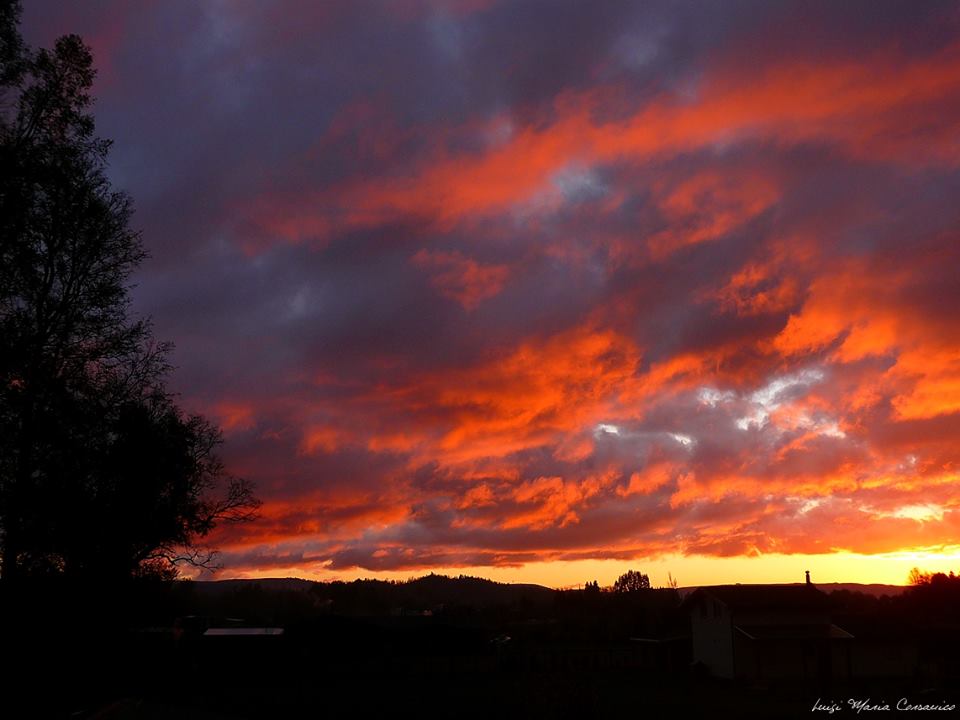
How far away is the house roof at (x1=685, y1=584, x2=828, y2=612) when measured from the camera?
55.1 meters

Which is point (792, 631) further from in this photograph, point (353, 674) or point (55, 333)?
point (55, 333)

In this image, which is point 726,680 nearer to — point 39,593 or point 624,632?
point 624,632

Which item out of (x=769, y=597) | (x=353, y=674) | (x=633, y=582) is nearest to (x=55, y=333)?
(x=353, y=674)

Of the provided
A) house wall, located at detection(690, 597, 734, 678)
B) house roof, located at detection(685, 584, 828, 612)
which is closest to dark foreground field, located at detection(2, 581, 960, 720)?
house wall, located at detection(690, 597, 734, 678)

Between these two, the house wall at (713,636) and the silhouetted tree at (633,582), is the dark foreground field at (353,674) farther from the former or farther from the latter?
the silhouetted tree at (633,582)

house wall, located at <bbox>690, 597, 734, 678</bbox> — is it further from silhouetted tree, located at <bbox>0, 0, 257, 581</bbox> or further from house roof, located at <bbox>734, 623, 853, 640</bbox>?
silhouetted tree, located at <bbox>0, 0, 257, 581</bbox>

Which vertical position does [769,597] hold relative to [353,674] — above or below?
above

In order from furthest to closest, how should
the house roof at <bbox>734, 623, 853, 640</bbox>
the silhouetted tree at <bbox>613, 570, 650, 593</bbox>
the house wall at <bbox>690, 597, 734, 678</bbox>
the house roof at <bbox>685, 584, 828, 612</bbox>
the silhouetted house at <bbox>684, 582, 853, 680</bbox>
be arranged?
the silhouetted tree at <bbox>613, 570, 650, 593</bbox>
the house roof at <bbox>685, 584, 828, 612</bbox>
the house wall at <bbox>690, 597, 734, 678</bbox>
the silhouetted house at <bbox>684, 582, 853, 680</bbox>
the house roof at <bbox>734, 623, 853, 640</bbox>

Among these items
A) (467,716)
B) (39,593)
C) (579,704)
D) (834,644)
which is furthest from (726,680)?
(39,593)

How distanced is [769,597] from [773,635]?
3.23 meters

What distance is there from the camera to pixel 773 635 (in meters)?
53.3

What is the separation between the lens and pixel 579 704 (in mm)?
25500

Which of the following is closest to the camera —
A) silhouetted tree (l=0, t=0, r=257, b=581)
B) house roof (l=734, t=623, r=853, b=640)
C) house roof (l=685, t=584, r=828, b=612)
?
silhouetted tree (l=0, t=0, r=257, b=581)

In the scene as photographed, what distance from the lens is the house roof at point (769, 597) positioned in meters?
55.1
